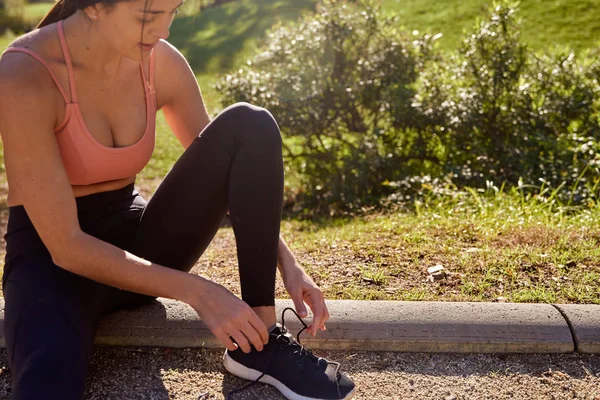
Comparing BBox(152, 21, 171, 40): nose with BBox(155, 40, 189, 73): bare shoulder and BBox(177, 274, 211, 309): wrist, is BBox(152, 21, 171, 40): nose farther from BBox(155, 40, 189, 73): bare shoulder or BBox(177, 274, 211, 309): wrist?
BBox(177, 274, 211, 309): wrist

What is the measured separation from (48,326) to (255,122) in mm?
840

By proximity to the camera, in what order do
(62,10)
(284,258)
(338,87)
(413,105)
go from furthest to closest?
(338,87)
(413,105)
(284,258)
(62,10)

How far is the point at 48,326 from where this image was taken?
1.89 metres

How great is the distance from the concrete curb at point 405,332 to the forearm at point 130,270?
0.53 m

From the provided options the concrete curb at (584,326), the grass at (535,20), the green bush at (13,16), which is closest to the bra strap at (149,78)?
the concrete curb at (584,326)

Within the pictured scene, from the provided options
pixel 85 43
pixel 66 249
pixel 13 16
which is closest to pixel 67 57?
pixel 85 43

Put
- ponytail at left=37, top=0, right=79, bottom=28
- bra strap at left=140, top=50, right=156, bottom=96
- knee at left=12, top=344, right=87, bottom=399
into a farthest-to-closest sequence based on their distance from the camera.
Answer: bra strap at left=140, top=50, right=156, bottom=96 < ponytail at left=37, top=0, right=79, bottom=28 < knee at left=12, top=344, right=87, bottom=399

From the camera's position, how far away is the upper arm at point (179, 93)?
2.39 m

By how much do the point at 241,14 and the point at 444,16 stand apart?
5.77 meters

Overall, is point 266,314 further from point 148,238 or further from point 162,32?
point 162,32

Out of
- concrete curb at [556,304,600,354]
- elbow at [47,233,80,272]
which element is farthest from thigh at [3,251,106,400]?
concrete curb at [556,304,600,354]

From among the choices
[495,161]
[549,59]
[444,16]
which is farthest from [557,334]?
[444,16]

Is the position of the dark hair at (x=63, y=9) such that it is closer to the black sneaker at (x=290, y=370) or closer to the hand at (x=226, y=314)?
the hand at (x=226, y=314)

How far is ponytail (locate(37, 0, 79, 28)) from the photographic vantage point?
2.07 metres
